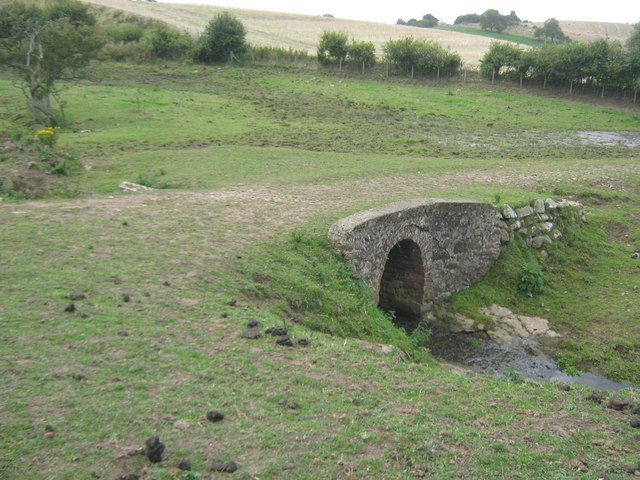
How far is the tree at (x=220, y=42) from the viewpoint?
47.2 metres

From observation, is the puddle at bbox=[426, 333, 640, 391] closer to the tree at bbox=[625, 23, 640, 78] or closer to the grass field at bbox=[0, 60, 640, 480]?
the grass field at bbox=[0, 60, 640, 480]

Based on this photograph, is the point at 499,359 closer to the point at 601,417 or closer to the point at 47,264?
the point at 601,417

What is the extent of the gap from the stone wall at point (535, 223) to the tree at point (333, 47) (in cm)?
3265

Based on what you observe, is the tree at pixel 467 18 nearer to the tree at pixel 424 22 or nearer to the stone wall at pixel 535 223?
the tree at pixel 424 22

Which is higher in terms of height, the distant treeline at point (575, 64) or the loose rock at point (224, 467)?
the distant treeline at point (575, 64)

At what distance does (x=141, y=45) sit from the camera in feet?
156

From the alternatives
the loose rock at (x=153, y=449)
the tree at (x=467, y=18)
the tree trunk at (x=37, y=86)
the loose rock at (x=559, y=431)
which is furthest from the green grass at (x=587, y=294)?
the tree at (x=467, y=18)

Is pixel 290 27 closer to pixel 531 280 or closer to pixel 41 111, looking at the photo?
pixel 41 111

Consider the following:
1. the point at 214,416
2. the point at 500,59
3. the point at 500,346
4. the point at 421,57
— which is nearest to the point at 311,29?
the point at 421,57

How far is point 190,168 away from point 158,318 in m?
12.7

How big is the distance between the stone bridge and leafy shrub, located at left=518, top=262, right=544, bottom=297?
104 centimetres

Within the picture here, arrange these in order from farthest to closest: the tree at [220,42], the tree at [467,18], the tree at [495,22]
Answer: the tree at [467,18] → the tree at [495,22] → the tree at [220,42]

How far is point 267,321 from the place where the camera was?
9648 mm

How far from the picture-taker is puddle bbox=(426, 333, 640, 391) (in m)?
14.2
